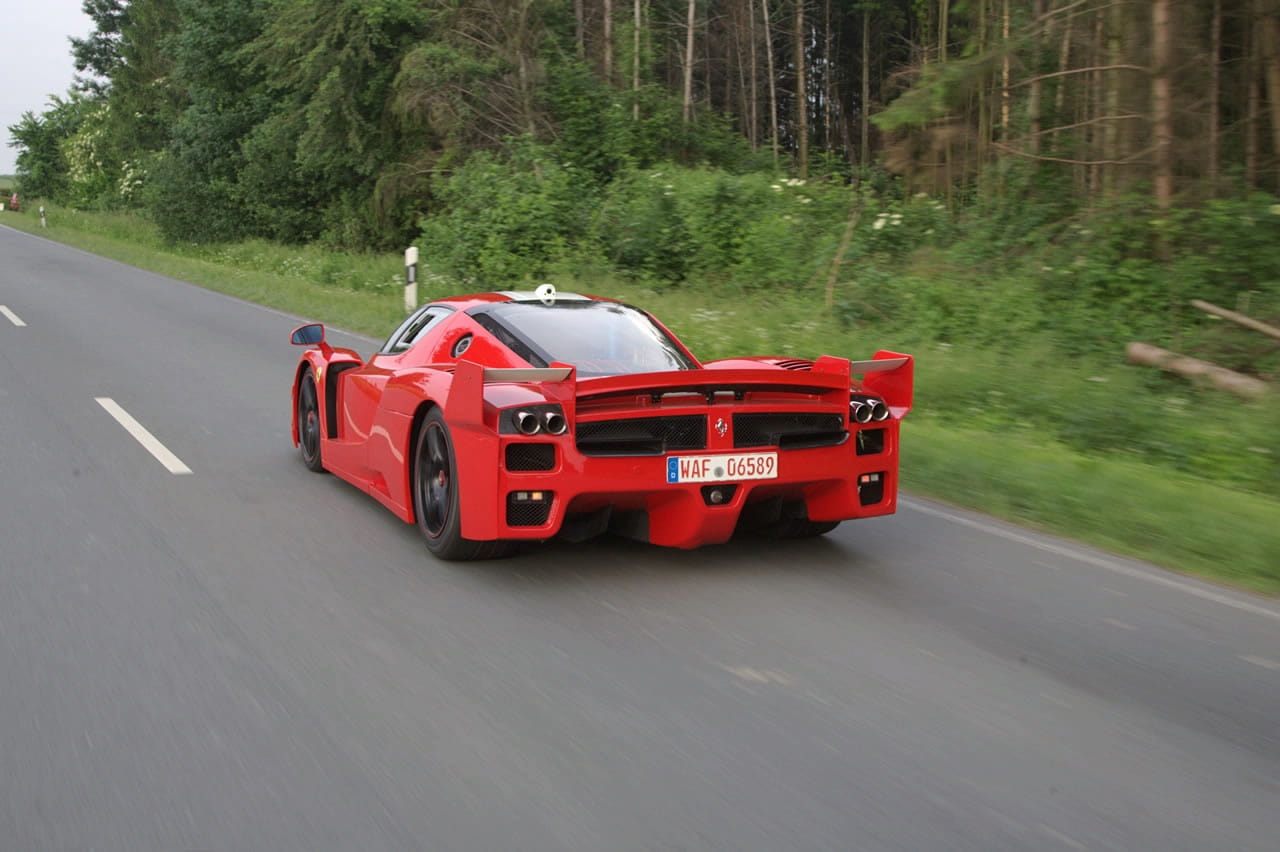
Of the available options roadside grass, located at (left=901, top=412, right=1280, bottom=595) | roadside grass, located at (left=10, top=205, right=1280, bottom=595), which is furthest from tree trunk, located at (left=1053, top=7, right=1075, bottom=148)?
roadside grass, located at (left=901, top=412, right=1280, bottom=595)

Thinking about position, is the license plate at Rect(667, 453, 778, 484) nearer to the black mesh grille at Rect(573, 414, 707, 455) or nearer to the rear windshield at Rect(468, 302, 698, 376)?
the black mesh grille at Rect(573, 414, 707, 455)

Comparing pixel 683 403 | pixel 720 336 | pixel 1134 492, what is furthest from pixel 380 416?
pixel 720 336

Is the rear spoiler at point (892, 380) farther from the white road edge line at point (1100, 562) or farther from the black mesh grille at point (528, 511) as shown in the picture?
the black mesh grille at point (528, 511)

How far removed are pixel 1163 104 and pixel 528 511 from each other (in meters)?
11.2

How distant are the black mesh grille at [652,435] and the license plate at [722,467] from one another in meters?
0.07

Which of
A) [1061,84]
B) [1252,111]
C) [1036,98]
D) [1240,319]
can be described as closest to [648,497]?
[1240,319]

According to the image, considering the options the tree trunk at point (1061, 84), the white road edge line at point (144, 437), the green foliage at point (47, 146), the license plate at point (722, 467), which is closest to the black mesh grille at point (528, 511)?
the license plate at point (722, 467)

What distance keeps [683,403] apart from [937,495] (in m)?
2.65

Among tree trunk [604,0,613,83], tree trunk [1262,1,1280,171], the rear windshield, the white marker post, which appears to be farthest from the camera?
tree trunk [604,0,613,83]

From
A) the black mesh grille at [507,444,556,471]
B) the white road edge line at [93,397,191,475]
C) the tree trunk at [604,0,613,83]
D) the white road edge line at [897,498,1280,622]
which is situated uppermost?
the tree trunk at [604,0,613,83]

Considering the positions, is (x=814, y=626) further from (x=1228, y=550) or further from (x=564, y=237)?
(x=564, y=237)

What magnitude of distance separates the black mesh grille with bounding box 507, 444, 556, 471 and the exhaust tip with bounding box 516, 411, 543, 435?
62 mm

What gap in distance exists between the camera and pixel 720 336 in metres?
13.0

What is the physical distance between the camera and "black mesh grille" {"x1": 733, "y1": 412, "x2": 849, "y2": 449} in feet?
16.5
